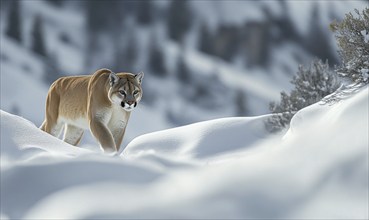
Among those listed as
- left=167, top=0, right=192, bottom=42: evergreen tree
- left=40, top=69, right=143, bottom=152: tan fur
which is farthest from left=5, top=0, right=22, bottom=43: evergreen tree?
left=40, top=69, right=143, bottom=152: tan fur

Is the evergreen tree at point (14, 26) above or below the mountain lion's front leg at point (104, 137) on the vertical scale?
above

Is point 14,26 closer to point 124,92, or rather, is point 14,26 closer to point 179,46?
point 179,46

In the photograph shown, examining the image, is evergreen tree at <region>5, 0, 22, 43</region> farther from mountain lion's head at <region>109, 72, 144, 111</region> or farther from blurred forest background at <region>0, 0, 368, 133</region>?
mountain lion's head at <region>109, 72, 144, 111</region>

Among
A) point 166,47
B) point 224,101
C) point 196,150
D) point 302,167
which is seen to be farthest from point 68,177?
point 166,47

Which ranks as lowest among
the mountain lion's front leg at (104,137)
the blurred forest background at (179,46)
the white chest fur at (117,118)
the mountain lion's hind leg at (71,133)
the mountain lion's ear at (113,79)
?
the mountain lion's front leg at (104,137)

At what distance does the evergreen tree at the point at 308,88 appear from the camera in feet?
37.8

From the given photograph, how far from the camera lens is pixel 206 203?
4398 millimetres

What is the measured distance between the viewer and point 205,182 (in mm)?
4781

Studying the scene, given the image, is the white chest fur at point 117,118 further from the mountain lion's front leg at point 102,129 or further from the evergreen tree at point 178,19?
the evergreen tree at point 178,19

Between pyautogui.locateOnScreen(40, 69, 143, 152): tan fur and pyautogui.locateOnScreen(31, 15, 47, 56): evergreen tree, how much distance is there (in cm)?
8462

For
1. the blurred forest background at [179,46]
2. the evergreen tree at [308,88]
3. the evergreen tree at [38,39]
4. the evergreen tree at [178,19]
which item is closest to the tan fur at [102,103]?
the evergreen tree at [308,88]

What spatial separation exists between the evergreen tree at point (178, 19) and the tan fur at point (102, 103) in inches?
4680

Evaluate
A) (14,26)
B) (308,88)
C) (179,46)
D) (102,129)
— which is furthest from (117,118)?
(179,46)

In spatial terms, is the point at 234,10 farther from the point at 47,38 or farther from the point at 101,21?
the point at 47,38
